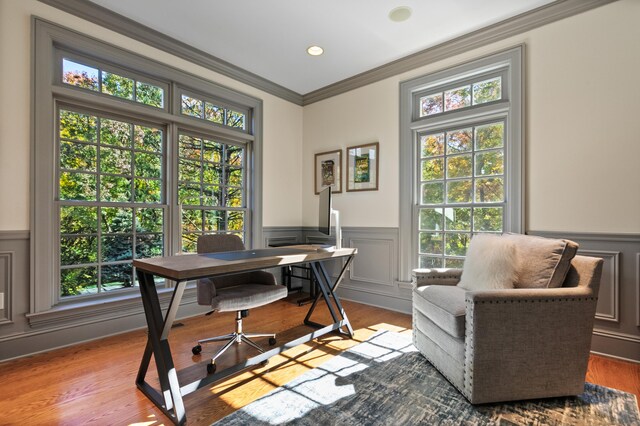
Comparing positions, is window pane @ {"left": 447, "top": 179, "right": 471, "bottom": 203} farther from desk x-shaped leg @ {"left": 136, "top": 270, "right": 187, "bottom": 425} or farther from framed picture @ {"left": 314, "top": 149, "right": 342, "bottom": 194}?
desk x-shaped leg @ {"left": 136, "top": 270, "right": 187, "bottom": 425}

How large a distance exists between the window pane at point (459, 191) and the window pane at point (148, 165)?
304 centimetres

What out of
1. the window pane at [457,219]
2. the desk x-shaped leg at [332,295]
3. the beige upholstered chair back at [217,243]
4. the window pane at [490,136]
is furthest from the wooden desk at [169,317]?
the window pane at [490,136]

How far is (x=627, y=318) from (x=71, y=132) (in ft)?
15.4

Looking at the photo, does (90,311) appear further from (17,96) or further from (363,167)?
(363,167)

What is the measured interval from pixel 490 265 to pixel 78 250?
3325 mm

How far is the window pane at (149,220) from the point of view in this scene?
3.15 metres

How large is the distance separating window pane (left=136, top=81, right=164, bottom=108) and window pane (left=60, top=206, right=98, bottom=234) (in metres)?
1.16

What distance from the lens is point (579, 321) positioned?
5.90 ft

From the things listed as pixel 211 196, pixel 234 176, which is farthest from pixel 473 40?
pixel 211 196

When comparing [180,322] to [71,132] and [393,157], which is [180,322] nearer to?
[71,132]

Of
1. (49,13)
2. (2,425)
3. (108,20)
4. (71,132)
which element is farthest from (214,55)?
(2,425)

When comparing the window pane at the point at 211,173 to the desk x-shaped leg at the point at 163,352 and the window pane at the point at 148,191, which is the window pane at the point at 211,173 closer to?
the window pane at the point at 148,191

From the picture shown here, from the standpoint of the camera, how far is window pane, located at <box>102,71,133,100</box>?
2.91m

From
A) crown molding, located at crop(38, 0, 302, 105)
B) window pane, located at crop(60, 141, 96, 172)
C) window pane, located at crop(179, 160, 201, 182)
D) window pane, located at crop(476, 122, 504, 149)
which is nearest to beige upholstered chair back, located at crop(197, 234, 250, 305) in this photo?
window pane, located at crop(179, 160, 201, 182)
